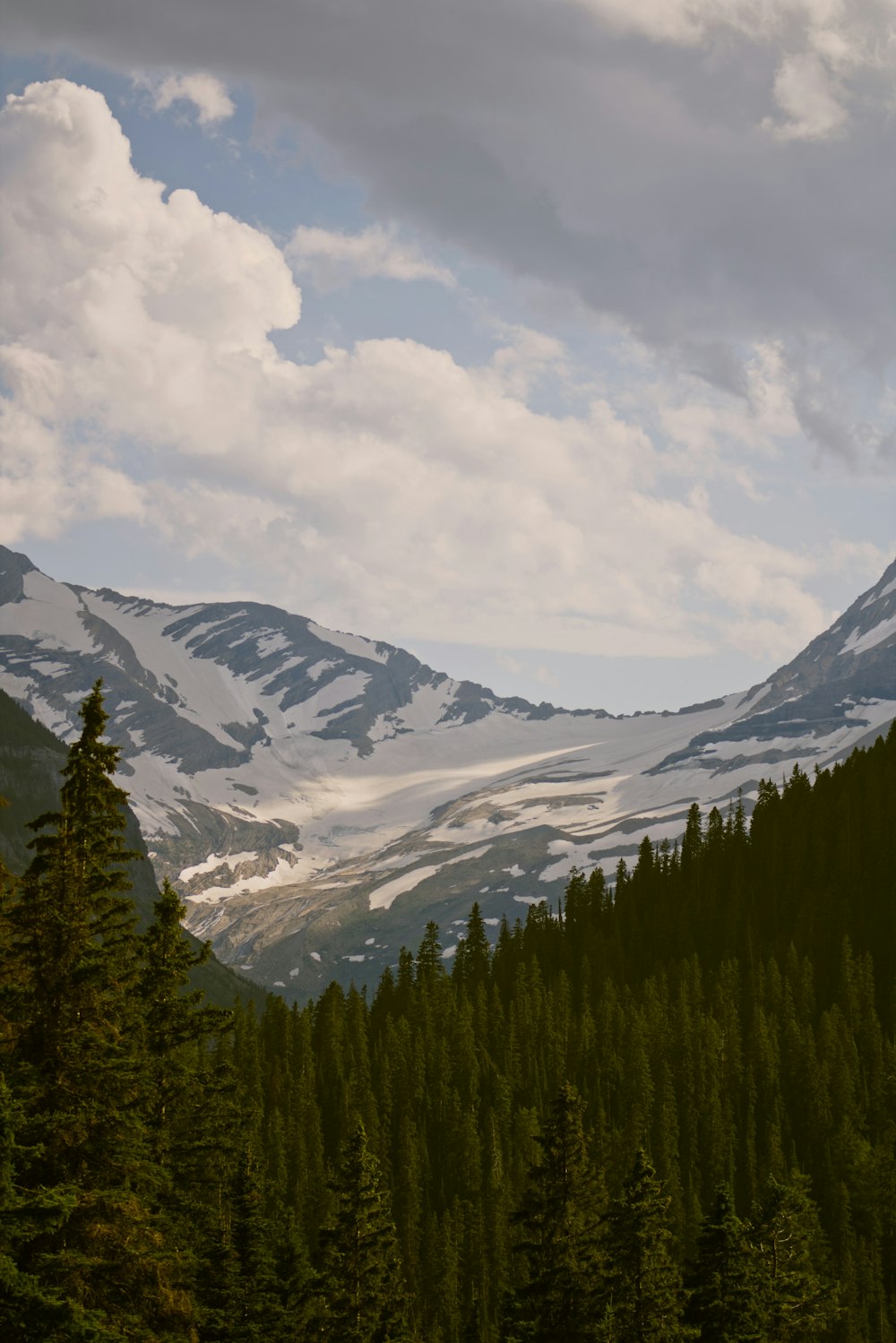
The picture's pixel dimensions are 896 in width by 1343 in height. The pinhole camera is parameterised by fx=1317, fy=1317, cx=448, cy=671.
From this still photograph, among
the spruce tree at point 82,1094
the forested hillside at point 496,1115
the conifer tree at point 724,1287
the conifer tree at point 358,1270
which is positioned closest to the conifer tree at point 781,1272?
the forested hillside at point 496,1115

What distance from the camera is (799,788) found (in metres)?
178

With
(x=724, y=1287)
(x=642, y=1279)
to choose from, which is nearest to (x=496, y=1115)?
(x=724, y=1287)

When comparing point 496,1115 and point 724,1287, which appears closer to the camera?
point 724,1287

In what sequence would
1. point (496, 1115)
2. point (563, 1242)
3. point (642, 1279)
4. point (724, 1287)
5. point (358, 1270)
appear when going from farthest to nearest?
point (496, 1115) < point (724, 1287) < point (563, 1242) < point (358, 1270) < point (642, 1279)

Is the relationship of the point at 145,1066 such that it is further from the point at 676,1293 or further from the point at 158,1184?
the point at 676,1293

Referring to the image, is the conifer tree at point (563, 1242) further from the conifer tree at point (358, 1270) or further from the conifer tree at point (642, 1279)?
the conifer tree at point (358, 1270)

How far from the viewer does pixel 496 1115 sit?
11931 centimetres

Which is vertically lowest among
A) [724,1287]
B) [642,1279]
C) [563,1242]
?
[724,1287]

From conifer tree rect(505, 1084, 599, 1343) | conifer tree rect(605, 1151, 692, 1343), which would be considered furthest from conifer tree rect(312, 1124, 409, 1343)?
conifer tree rect(605, 1151, 692, 1343)

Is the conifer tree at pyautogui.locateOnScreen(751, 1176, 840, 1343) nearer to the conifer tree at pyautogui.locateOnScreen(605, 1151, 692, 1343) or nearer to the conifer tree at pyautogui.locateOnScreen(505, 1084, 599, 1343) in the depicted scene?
the conifer tree at pyautogui.locateOnScreen(605, 1151, 692, 1343)

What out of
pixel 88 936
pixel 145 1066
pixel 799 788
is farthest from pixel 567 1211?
pixel 799 788

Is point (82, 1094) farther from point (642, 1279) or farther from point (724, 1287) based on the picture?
point (724, 1287)

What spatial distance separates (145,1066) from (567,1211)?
20.1 metres

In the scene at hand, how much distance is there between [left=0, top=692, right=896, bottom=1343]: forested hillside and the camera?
29.3 meters
